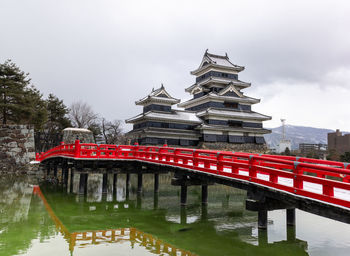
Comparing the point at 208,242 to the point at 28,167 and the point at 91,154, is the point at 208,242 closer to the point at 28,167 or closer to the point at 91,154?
the point at 91,154

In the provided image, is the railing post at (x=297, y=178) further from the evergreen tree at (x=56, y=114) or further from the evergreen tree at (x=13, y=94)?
the evergreen tree at (x=56, y=114)

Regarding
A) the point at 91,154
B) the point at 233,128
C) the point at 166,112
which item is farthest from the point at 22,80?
the point at 233,128

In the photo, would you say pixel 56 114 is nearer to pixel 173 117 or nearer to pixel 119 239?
pixel 173 117

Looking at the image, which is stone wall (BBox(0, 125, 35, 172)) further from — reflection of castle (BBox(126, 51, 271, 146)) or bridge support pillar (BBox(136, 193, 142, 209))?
bridge support pillar (BBox(136, 193, 142, 209))

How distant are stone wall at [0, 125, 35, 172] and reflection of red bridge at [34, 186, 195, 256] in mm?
25246

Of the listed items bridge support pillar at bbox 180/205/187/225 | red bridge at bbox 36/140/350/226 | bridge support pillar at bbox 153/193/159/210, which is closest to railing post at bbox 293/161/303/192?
red bridge at bbox 36/140/350/226

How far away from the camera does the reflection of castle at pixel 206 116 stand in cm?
3866

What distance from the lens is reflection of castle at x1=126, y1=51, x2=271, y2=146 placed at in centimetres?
3866

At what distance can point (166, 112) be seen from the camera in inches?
1576

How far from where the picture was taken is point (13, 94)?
30.8 m

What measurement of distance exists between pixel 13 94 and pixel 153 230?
91.5 feet

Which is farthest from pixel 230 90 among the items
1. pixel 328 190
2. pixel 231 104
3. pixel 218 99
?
pixel 328 190

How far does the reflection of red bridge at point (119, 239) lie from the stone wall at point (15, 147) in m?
25.2

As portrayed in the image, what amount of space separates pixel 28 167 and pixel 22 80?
1072 centimetres
